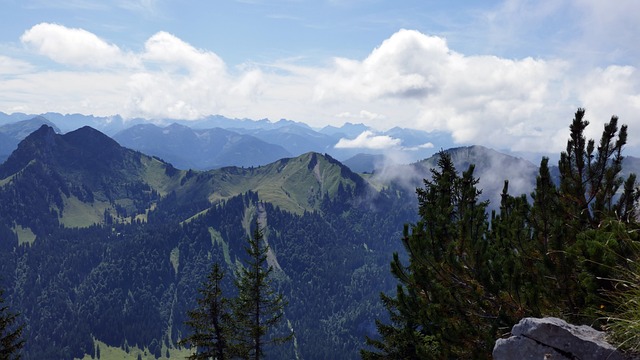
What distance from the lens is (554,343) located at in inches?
397

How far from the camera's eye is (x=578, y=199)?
16406 mm

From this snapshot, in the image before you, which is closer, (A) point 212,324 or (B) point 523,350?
(B) point 523,350

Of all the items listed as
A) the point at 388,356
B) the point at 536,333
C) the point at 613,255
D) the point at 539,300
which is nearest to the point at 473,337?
the point at 539,300

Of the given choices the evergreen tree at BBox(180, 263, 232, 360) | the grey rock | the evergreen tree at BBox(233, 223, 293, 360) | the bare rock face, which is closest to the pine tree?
the grey rock

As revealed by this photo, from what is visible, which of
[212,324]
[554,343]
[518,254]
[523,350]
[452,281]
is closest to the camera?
[554,343]

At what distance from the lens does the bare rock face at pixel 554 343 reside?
31.0 ft

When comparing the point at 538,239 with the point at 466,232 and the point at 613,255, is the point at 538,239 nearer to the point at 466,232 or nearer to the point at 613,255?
the point at 466,232

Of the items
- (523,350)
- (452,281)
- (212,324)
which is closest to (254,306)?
(212,324)

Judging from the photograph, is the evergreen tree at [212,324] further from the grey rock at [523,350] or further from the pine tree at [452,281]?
the grey rock at [523,350]

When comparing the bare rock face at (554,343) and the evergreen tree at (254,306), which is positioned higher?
the bare rock face at (554,343)

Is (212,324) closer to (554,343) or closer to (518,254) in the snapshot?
(518,254)

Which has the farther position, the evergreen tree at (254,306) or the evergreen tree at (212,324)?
the evergreen tree at (254,306)

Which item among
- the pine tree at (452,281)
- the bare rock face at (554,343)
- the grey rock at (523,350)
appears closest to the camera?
the bare rock face at (554,343)

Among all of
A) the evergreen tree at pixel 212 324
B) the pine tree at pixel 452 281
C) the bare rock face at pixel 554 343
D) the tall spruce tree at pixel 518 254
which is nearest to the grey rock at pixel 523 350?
the bare rock face at pixel 554 343
